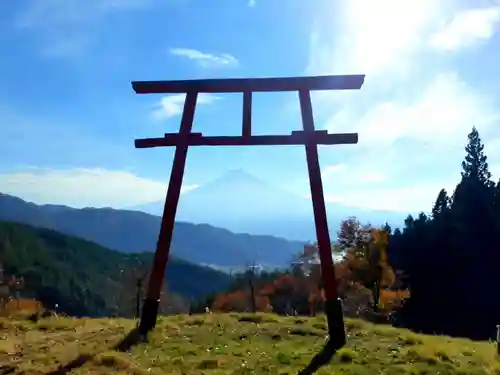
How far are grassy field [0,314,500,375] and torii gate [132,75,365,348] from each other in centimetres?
70

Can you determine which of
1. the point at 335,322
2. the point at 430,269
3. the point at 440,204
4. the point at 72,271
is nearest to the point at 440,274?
the point at 430,269

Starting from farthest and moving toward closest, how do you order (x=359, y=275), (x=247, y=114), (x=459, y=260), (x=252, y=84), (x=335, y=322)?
(x=459, y=260)
(x=359, y=275)
(x=247, y=114)
(x=252, y=84)
(x=335, y=322)

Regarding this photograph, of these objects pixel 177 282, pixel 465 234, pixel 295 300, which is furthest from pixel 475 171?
pixel 177 282

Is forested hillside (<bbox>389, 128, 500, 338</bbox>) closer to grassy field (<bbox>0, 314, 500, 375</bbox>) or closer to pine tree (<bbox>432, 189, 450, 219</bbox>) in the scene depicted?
pine tree (<bbox>432, 189, 450, 219</bbox>)

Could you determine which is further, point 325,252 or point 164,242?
point 164,242

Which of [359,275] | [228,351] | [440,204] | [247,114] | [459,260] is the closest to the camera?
[228,351]

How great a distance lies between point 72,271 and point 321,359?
89009mm

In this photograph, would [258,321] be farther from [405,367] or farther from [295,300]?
[295,300]

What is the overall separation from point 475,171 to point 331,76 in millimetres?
40347

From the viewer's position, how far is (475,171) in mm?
46188

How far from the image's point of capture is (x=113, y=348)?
8.78 metres

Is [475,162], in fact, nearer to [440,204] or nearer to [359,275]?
[440,204]

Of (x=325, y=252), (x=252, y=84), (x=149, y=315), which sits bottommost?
(x=149, y=315)

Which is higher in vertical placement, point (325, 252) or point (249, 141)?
point (249, 141)
